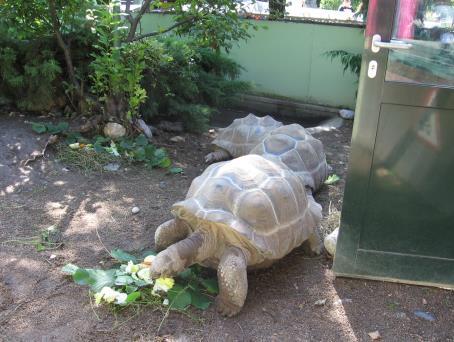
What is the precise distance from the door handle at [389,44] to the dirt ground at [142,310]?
4.99ft

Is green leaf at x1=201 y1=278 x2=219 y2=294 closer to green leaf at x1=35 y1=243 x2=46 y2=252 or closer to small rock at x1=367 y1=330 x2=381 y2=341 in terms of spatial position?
small rock at x1=367 y1=330 x2=381 y2=341

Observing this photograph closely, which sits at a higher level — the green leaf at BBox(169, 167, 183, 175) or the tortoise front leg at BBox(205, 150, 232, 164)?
the green leaf at BBox(169, 167, 183, 175)

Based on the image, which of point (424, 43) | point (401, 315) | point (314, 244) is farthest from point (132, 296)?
point (424, 43)

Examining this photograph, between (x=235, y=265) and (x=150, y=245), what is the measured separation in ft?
3.03

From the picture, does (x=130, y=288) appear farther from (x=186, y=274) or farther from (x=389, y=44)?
(x=389, y=44)

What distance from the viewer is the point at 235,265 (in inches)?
109

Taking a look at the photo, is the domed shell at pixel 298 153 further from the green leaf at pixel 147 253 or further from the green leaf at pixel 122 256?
the green leaf at pixel 122 256

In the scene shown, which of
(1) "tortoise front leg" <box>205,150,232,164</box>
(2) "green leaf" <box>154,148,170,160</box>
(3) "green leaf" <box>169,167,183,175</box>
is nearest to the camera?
(3) "green leaf" <box>169,167,183,175</box>

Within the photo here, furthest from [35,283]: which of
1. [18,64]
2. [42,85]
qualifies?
[18,64]

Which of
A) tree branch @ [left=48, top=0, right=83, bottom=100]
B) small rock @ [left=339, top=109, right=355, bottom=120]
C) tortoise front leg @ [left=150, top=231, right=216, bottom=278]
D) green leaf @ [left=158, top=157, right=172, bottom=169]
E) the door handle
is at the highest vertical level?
the door handle

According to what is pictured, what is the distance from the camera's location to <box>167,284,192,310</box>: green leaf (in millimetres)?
2740

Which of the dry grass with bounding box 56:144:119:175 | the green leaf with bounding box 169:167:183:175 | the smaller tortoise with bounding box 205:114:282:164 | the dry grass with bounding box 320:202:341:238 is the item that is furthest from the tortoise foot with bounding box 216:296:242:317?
the smaller tortoise with bounding box 205:114:282:164

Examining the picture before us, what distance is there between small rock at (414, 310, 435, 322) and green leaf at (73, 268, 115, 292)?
6.04ft

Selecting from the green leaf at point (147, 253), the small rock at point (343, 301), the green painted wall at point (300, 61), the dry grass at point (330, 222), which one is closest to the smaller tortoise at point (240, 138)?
the dry grass at point (330, 222)
